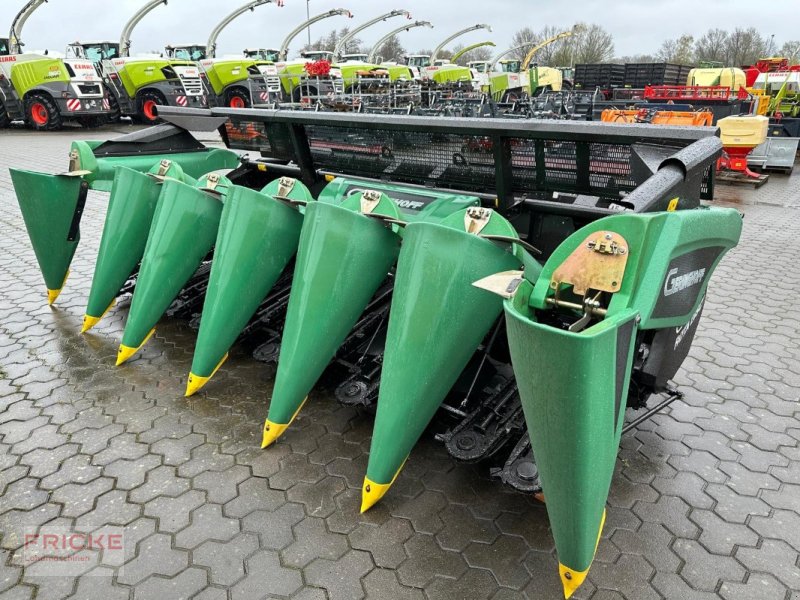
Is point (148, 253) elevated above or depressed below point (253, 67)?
below

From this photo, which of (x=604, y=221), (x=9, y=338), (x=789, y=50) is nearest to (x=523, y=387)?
(x=604, y=221)

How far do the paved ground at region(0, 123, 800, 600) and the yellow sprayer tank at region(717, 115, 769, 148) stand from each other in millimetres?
7595

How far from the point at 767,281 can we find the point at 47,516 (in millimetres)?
5832

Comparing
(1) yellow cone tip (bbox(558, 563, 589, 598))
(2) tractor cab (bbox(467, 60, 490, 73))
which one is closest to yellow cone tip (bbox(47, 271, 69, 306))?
(1) yellow cone tip (bbox(558, 563, 589, 598))

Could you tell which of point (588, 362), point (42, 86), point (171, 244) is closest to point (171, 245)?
point (171, 244)

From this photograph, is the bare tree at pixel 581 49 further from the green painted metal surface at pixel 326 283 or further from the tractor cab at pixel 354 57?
the green painted metal surface at pixel 326 283

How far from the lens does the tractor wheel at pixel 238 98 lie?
1936 cm

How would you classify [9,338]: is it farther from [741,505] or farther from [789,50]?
[789,50]

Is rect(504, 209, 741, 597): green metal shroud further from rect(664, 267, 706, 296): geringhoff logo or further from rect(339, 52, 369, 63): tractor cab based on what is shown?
rect(339, 52, 369, 63): tractor cab

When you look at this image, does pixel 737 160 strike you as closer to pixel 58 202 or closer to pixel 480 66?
pixel 58 202

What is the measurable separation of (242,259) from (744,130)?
10068 mm

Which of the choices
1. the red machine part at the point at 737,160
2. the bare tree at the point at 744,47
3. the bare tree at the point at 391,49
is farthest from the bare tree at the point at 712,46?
the red machine part at the point at 737,160

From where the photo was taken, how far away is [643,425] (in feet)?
9.98

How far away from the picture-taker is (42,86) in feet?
52.5
